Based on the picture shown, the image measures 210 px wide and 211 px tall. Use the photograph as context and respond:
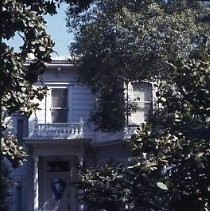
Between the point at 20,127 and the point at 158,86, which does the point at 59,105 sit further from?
the point at 158,86

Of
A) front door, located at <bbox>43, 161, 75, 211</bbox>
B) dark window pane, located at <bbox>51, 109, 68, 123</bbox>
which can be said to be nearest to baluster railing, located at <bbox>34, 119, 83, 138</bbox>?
dark window pane, located at <bbox>51, 109, 68, 123</bbox>

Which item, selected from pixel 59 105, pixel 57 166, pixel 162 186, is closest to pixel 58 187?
pixel 57 166

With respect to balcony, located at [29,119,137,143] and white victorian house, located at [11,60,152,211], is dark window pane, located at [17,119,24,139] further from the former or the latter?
balcony, located at [29,119,137,143]

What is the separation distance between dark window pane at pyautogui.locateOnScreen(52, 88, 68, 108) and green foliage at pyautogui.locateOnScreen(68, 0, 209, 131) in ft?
25.6

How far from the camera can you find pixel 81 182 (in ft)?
48.3

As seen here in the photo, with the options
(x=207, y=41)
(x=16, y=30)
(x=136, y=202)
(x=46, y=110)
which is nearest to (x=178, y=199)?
(x=136, y=202)

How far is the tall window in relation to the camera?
2658 centimetres

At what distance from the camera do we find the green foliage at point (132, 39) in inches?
708

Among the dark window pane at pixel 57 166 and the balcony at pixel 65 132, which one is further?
the dark window pane at pixel 57 166

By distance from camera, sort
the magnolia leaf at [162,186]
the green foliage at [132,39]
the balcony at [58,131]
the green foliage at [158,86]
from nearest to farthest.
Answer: the magnolia leaf at [162,186]
the green foliage at [158,86]
the green foliage at [132,39]
the balcony at [58,131]

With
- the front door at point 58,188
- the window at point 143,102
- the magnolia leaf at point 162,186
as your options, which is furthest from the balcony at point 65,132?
the magnolia leaf at point 162,186

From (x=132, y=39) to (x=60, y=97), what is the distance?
9.30 meters

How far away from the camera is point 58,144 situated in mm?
26234

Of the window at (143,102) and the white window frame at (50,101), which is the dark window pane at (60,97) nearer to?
the white window frame at (50,101)
